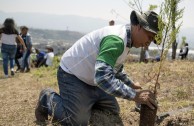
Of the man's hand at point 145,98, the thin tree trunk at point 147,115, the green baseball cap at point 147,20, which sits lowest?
the thin tree trunk at point 147,115

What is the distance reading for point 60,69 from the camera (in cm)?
457

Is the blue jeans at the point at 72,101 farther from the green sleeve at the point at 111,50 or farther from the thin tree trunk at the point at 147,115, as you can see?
the green sleeve at the point at 111,50

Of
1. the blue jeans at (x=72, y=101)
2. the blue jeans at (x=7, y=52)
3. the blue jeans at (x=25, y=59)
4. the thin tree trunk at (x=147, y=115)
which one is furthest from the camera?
the blue jeans at (x=25, y=59)

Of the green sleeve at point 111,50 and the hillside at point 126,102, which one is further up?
the green sleeve at point 111,50

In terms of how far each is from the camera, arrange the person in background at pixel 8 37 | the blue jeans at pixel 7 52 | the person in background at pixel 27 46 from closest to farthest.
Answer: the person in background at pixel 8 37 → the blue jeans at pixel 7 52 → the person in background at pixel 27 46

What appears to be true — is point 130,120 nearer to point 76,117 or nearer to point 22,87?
point 76,117

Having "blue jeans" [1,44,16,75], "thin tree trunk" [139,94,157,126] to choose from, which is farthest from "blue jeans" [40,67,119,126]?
"blue jeans" [1,44,16,75]

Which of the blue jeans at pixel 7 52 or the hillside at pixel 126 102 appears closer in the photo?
the hillside at pixel 126 102

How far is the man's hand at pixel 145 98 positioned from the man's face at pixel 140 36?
20.6 inches

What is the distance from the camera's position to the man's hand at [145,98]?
377 centimetres

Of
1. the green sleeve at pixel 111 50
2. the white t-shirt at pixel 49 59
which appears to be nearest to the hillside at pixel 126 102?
the green sleeve at pixel 111 50

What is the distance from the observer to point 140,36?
378 centimetres

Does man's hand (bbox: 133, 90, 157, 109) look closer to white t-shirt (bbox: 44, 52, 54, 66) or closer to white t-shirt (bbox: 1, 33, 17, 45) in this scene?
white t-shirt (bbox: 1, 33, 17, 45)

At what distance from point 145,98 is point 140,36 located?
0.67 m
